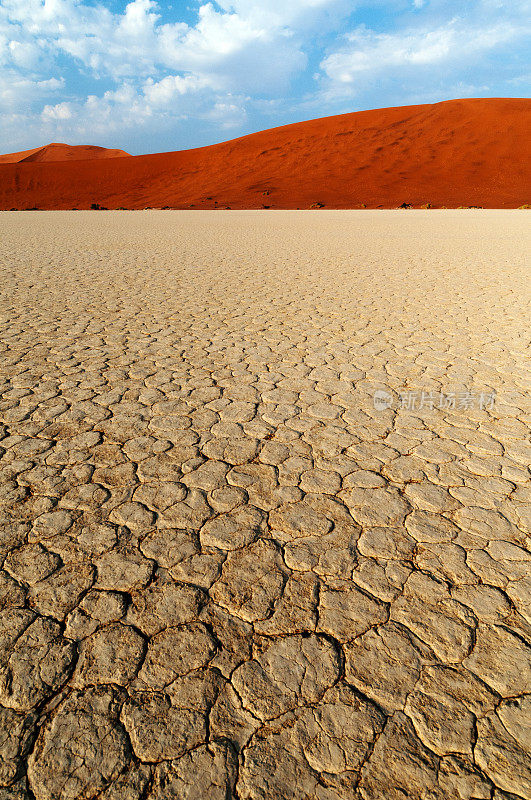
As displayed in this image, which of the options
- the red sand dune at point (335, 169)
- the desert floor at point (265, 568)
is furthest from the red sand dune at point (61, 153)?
the desert floor at point (265, 568)

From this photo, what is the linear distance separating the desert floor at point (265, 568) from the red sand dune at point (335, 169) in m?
26.1

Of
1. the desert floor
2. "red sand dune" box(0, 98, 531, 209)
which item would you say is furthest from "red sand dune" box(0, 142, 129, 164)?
the desert floor

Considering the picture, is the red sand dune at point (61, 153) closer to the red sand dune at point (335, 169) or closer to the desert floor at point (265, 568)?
the red sand dune at point (335, 169)

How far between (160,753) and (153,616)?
43 cm

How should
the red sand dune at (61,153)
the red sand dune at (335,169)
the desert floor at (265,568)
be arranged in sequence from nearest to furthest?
the desert floor at (265,568), the red sand dune at (335,169), the red sand dune at (61,153)

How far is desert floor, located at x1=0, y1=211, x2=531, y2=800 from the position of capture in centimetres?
119

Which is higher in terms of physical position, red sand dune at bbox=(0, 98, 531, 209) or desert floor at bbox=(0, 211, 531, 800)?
red sand dune at bbox=(0, 98, 531, 209)

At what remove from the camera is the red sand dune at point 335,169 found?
29.3 metres

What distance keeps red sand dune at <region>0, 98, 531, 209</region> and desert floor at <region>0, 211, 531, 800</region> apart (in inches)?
1029

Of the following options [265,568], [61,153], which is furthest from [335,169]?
[61,153]

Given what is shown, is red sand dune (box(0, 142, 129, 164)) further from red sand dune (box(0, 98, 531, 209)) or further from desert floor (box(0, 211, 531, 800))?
desert floor (box(0, 211, 531, 800))

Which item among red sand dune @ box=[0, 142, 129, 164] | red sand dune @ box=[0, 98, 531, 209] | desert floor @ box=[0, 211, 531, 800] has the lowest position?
desert floor @ box=[0, 211, 531, 800]

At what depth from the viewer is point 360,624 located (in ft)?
5.03

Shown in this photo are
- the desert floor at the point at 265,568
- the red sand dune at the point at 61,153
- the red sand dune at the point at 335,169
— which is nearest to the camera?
the desert floor at the point at 265,568
